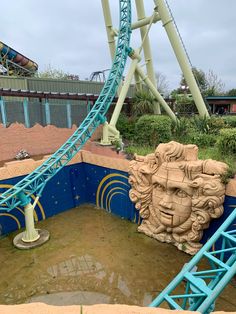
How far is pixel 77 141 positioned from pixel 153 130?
367cm

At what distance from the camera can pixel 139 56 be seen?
37.6ft

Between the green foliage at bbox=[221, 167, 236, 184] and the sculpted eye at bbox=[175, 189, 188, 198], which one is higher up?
the green foliage at bbox=[221, 167, 236, 184]

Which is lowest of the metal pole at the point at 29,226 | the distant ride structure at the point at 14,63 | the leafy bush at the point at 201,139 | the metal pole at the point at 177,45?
the metal pole at the point at 29,226

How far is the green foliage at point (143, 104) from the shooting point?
13.2 meters

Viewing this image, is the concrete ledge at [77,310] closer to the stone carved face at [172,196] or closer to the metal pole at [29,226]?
the stone carved face at [172,196]

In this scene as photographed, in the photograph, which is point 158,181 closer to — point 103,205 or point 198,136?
point 103,205

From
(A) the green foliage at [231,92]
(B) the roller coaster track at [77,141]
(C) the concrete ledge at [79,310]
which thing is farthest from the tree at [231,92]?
(C) the concrete ledge at [79,310]

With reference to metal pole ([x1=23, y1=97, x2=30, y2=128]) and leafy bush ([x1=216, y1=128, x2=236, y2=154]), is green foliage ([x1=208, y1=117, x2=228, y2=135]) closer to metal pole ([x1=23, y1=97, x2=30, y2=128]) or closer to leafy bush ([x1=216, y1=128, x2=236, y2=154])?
leafy bush ([x1=216, y1=128, x2=236, y2=154])

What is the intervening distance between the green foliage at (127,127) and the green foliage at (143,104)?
25.8 inches

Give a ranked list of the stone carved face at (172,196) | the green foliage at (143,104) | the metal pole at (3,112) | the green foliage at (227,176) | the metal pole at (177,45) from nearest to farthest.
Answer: the green foliage at (227,176) → the stone carved face at (172,196) → the metal pole at (3,112) → the metal pole at (177,45) → the green foliage at (143,104)

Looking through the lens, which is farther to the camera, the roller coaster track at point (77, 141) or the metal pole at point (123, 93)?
the metal pole at point (123, 93)

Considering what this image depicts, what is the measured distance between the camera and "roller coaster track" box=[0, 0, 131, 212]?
22.6 ft

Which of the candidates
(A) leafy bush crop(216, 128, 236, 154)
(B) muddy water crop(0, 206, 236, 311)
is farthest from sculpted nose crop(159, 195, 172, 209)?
(A) leafy bush crop(216, 128, 236, 154)

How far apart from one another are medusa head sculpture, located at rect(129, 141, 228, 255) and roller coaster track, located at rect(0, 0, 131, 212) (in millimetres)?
2211
